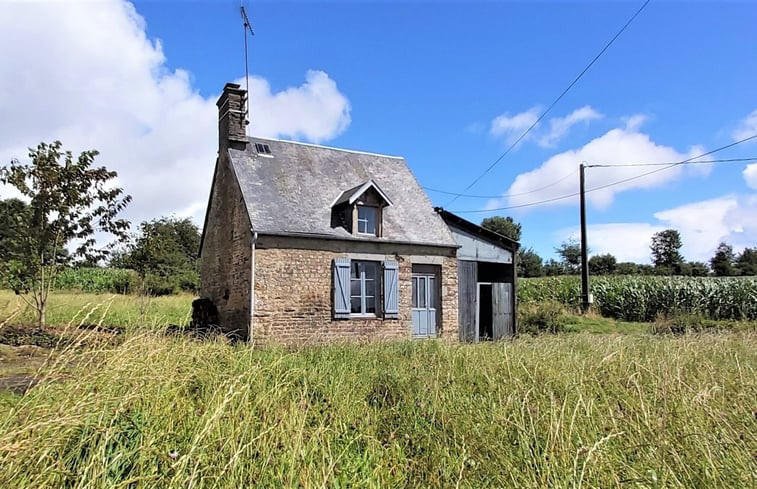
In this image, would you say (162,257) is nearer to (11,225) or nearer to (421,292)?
(11,225)

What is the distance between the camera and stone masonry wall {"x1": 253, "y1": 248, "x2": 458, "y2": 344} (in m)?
11.9

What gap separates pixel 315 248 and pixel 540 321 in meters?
9.55

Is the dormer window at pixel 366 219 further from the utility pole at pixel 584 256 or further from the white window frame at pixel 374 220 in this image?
the utility pole at pixel 584 256

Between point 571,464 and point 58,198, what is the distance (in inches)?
504

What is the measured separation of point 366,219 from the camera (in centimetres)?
1370

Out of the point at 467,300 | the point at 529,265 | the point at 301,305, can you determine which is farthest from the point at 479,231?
the point at 529,265

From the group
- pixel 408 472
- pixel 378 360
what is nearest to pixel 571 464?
pixel 408 472

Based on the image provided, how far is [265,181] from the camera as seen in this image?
44.0 ft

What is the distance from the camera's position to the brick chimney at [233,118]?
13.9 m

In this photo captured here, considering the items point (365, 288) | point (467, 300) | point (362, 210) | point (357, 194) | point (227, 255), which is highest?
point (357, 194)

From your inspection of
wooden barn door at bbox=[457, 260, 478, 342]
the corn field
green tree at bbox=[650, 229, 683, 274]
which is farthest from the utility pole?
green tree at bbox=[650, 229, 683, 274]

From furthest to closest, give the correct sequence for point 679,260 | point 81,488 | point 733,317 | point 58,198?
point 679,260
point 733,317
point 58,198
point 81,488

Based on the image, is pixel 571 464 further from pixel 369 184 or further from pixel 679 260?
pixel 679 260

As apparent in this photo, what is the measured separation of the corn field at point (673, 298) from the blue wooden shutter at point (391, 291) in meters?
12.7
